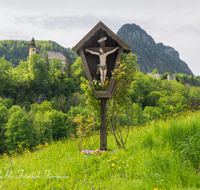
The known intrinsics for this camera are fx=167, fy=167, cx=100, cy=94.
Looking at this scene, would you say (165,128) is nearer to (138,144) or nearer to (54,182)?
(138,144)

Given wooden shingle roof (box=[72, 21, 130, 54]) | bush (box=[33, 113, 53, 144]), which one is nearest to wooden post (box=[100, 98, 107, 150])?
wooden shingle roof (box=[72, 21, 130, 54])

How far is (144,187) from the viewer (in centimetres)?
241

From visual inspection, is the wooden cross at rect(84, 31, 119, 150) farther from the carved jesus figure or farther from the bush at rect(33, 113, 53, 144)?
the bush at rect(33, 113, 53, 144)

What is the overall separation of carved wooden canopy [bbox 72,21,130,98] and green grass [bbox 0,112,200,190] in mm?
1768

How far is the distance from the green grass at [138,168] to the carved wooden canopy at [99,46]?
1.77 metres

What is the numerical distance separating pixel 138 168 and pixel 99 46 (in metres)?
3.61

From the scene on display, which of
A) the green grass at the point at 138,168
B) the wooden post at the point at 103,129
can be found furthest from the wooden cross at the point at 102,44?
the green grass at the point at 138,168

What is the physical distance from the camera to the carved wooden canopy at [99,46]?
4.70 metres

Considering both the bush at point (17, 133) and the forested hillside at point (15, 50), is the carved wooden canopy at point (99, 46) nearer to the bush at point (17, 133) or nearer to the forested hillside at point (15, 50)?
the bush at point (17, 133)

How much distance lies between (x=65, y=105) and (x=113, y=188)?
4750 centimetres

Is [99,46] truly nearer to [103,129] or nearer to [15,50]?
[103,129]

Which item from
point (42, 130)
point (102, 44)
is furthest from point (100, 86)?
point (42, 130)

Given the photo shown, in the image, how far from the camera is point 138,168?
2.97 m

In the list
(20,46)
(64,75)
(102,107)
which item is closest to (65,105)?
(64,75)
